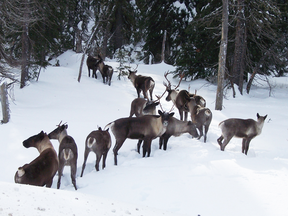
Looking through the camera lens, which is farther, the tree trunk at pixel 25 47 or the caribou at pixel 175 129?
the tree trunk at pixel 25 47

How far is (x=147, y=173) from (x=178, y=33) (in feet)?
59.1

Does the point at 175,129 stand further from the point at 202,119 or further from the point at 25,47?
the point at 25,47

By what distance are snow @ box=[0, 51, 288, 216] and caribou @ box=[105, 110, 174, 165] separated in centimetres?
46

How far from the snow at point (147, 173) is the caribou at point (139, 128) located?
46 cm

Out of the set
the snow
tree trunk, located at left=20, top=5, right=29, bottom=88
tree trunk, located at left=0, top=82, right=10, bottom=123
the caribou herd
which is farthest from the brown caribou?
tree trunk, located at left=20, top=5, right=29, bottom=88

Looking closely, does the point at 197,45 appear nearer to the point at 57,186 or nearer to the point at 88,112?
the point at 88,112

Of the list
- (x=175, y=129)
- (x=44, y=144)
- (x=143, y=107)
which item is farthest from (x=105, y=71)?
(x=44, y=144)

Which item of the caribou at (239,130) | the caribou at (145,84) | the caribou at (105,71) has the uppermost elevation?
the caribou at (105,71)

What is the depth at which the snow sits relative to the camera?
3027 millimetres

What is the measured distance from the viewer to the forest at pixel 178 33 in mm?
12831

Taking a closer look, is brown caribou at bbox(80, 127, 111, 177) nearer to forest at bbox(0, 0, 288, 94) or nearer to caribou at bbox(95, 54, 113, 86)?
forest at bbox(0, 0, 288, 94)

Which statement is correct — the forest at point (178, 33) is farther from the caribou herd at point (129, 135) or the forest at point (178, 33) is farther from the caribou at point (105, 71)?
the caribou herd at point (129, 135)

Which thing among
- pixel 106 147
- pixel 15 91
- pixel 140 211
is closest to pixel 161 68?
pixel 15 91

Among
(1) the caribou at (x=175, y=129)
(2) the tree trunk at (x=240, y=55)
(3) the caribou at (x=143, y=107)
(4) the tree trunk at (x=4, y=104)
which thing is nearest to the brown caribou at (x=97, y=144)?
(1) the caribou at (x=175, y=129)
